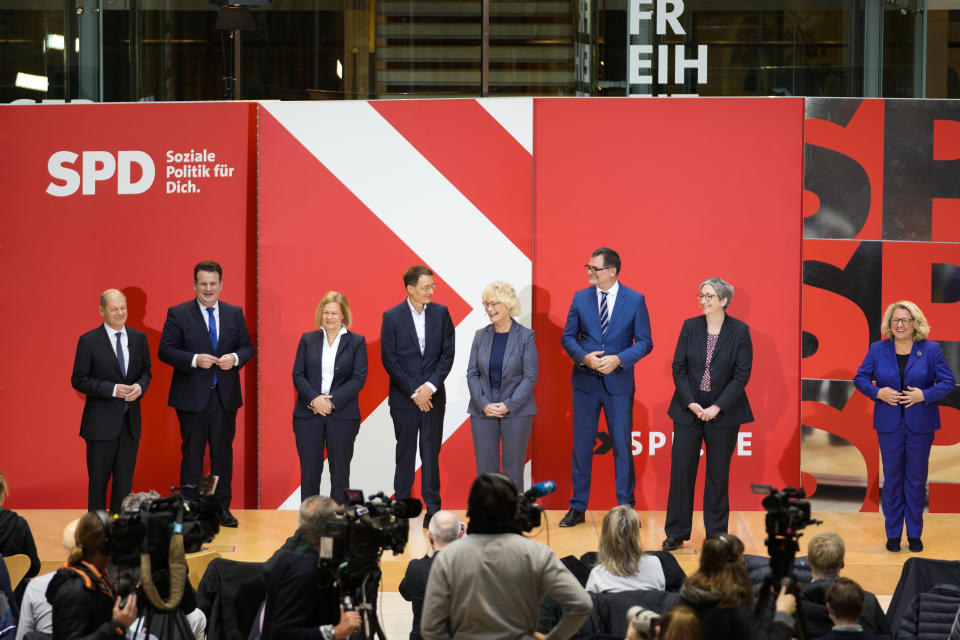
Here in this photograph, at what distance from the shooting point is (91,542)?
3.98m

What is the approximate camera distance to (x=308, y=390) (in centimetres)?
719

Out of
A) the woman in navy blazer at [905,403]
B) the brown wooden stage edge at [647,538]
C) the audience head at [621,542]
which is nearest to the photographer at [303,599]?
the audience head at [621,542]

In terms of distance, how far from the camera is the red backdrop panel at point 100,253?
798 centimetres

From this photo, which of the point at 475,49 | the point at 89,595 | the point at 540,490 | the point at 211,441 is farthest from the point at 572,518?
the point at 89,595

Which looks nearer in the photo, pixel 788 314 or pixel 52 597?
pixel 52 597

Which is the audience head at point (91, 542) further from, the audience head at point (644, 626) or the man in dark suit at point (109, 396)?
the man in dark suit at point (109, 396)

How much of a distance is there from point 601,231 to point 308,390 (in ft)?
7.29

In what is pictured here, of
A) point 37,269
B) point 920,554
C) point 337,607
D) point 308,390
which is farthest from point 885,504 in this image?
point 37,269

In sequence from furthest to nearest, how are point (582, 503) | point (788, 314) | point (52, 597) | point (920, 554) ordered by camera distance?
point (788, 314)
point (582, 503)
point (920, 554)
point (52, 597)

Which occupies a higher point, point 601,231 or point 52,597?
point 601,231

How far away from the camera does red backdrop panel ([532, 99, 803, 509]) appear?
7.84 meters

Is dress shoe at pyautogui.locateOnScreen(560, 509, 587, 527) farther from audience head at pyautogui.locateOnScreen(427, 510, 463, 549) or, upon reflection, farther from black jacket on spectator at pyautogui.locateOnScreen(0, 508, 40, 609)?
black jacket on spectator at pyautogui.locateOnScreen(0, 508, 40, 609)

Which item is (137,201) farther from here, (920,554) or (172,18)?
(920,554)

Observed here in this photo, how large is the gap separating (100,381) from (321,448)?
1.37 meters
